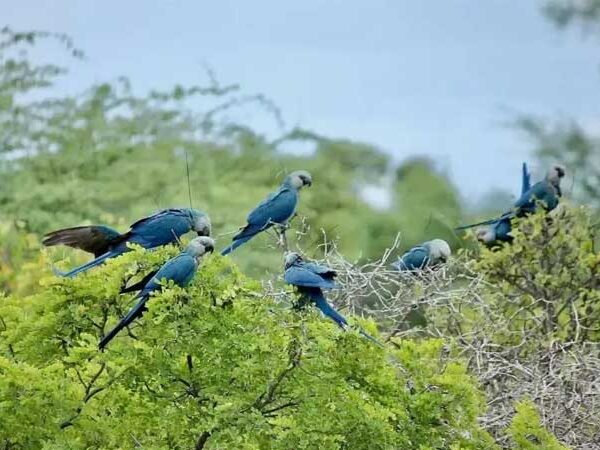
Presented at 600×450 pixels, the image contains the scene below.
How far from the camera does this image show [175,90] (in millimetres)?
14125

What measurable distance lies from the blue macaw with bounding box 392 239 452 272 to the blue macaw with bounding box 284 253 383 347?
1.05m

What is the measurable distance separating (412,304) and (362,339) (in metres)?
0.84

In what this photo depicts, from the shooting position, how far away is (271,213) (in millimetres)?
5062

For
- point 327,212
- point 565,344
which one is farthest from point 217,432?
point 327,212

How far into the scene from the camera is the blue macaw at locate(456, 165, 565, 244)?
20.2 ft

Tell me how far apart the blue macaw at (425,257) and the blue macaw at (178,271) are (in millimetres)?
1410

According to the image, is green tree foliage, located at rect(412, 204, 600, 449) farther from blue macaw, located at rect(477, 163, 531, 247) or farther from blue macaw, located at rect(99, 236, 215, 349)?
blue macaw, located at rect(99, 236, 215, 349)

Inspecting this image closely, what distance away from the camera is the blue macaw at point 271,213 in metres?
5.03

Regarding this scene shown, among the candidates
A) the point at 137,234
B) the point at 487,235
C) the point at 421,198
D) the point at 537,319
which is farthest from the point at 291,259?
the point at 421,198

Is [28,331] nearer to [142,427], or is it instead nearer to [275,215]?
[142,427]

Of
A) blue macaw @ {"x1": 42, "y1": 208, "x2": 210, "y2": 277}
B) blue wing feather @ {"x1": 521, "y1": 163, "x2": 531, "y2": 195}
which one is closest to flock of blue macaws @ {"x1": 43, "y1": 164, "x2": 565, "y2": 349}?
blue macaw @ {"x1": 42, "y1": 208, "x2": 210, "y2": 277}

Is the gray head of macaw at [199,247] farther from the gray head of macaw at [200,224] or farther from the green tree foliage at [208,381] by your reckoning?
the gray head of macaw at [200,224]

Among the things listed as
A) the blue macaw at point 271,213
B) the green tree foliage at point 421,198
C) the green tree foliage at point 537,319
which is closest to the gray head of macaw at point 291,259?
the blue macaw at point 271,213

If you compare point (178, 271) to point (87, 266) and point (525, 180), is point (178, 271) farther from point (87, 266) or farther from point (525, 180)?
point (525, 180)
